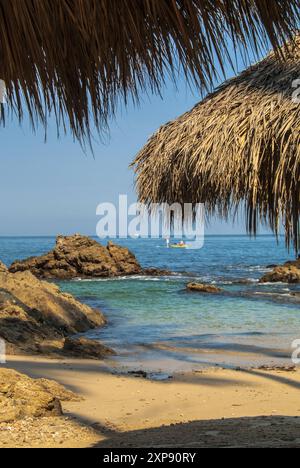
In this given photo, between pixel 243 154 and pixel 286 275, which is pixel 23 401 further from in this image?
pixel 286 275

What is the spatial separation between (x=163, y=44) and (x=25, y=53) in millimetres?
474

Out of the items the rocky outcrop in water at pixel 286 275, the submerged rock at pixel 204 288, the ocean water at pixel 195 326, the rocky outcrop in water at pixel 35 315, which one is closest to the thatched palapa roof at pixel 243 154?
the ocean water at pixel 195 326

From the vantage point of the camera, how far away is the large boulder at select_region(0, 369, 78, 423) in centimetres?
373

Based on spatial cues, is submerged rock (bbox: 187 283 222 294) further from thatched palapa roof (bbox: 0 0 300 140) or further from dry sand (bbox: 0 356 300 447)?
thatched palapa roof (bbox: 0 0 300 140)

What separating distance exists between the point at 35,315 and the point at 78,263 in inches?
580

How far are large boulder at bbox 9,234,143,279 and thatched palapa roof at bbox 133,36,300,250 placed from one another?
17.5 m

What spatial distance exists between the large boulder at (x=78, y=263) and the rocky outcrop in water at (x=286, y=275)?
6369 mm

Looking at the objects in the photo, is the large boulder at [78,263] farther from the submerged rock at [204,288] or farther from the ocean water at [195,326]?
the submerged rock at [204,288]

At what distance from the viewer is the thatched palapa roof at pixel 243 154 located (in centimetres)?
429

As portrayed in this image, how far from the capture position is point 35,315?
8320 mm

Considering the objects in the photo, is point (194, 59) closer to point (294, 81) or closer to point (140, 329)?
point (294, 81)

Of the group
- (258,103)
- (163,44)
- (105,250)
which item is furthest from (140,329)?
(105,250)

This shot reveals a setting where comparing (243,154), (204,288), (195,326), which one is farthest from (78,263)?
(243,154)
